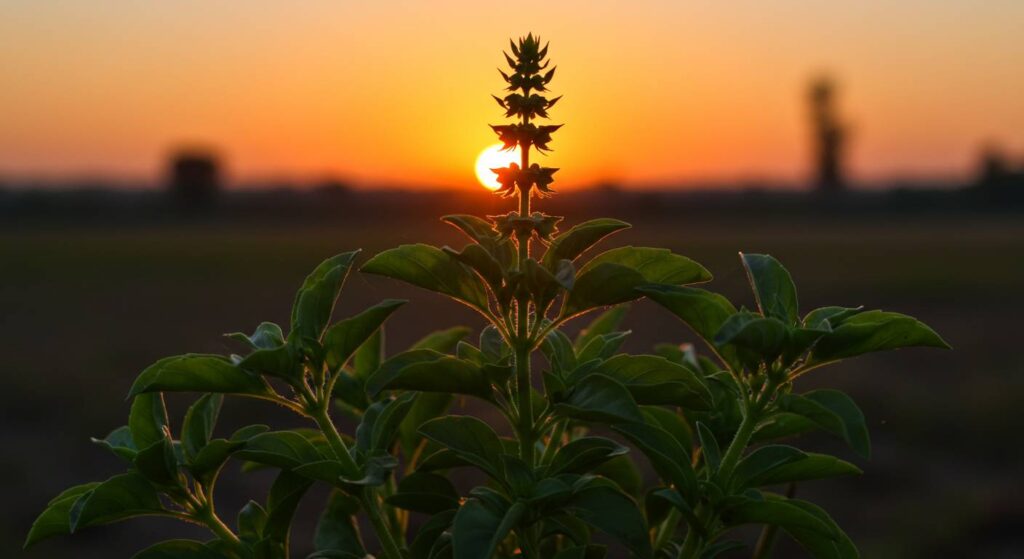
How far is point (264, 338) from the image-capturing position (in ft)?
2.89

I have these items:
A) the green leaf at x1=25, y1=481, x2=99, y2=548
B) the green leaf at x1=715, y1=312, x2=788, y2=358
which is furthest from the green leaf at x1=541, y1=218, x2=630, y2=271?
the green leaf at x1=25, y1=481, x2=99, y2=548

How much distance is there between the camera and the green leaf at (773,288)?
2.85 ft

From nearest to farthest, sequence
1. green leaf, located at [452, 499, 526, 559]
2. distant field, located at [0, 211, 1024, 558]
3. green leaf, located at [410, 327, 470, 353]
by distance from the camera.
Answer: green leaf, located at [452, 499, 526, 559], green leaf, located at [410, 327, 470, 353], distant field, located at [0, 211, 1024, 558]

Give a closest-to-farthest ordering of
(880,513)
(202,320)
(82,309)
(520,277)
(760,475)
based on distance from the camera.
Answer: (520,277), (760,475), (880,513), (202,320), (82,309)

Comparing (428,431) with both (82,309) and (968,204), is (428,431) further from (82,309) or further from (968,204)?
(968,204)

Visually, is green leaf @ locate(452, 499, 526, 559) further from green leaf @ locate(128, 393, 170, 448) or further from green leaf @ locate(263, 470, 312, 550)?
green leaf @ locate(128, 393, 170, 448)

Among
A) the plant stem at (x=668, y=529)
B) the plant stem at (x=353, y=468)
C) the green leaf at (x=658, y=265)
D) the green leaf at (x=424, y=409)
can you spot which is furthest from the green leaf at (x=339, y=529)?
the green leaf at (x=658, y=265)

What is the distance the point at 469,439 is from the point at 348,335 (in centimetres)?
13

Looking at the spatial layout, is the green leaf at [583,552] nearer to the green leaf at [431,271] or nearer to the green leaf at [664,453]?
the green leaf at [664,453]

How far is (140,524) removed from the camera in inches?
292

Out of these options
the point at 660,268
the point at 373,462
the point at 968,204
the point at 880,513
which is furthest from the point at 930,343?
the point at 968,204

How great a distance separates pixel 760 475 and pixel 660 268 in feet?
0.63

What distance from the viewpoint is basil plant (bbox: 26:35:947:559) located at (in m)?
0.79

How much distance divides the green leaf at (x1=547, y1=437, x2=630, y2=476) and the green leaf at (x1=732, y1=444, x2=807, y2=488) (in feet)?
0.37
